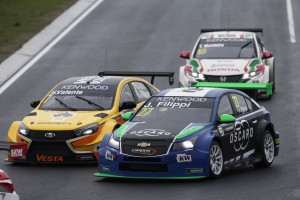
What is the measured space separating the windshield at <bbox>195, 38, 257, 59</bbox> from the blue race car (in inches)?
351

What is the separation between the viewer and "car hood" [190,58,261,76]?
25.5m

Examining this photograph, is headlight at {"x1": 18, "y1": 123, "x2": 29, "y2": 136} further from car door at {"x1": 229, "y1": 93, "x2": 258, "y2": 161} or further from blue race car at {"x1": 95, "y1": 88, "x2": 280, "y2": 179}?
car door at {"x1": 229, "y1": 93, "x2": 258, "y2": 161}

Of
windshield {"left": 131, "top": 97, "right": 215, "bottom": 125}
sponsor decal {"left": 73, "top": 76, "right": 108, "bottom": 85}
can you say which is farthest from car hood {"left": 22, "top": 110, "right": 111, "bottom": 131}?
sponsor decal {"left": 73, "top": 76, "right": 108, "bottom": 85}

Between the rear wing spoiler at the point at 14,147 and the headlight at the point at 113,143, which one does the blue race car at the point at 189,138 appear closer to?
the headlight at the point at 113,143

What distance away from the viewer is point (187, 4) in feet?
135

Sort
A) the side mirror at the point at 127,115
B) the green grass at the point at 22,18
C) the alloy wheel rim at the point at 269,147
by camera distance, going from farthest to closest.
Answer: the green grass at the point at 22,18, the alloy wheel rim at the point at 269,147, the side mirror at the point at 127,115

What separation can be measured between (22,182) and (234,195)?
132 inches

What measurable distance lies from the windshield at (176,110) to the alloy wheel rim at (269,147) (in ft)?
4.10

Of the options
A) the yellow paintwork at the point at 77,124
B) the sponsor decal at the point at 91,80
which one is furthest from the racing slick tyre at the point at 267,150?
the sponsor decal at the point at 91,80

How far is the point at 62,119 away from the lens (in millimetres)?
17688

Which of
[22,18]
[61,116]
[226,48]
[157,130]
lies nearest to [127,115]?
[157,130]

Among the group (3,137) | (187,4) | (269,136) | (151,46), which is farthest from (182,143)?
(187,4)

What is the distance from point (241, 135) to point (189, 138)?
54.1 inches

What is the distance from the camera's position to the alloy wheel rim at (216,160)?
15609mm
